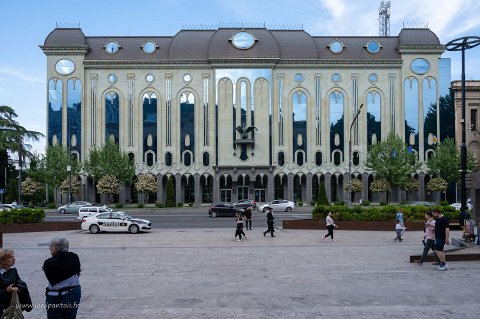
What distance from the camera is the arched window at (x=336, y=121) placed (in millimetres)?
69875

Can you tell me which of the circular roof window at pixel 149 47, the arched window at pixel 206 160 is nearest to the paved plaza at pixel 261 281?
the arched window at pixel 206 160

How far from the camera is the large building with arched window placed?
69.3 m

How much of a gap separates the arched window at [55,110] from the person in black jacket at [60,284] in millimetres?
65164

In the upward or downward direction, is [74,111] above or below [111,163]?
above

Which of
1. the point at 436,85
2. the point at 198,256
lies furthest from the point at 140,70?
the point at 198,256

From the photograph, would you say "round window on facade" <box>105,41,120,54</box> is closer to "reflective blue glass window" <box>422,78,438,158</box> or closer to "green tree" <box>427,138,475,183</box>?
"reflective blue glass window" <box>422,78,438,158</box>

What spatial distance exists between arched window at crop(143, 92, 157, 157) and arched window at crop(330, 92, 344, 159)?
2366cm

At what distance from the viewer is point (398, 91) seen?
230 ft

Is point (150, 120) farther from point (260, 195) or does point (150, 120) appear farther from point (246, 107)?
point (260, 195)

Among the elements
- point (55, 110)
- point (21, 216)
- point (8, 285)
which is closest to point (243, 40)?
point (55, 110)

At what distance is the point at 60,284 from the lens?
24.0ft

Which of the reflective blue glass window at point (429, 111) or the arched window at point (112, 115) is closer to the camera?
the reflective blue glass window at point (429, 111)

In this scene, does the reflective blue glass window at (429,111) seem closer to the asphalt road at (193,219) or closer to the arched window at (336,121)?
the arched window at (336,121)

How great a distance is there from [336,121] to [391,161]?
10.6 metres
